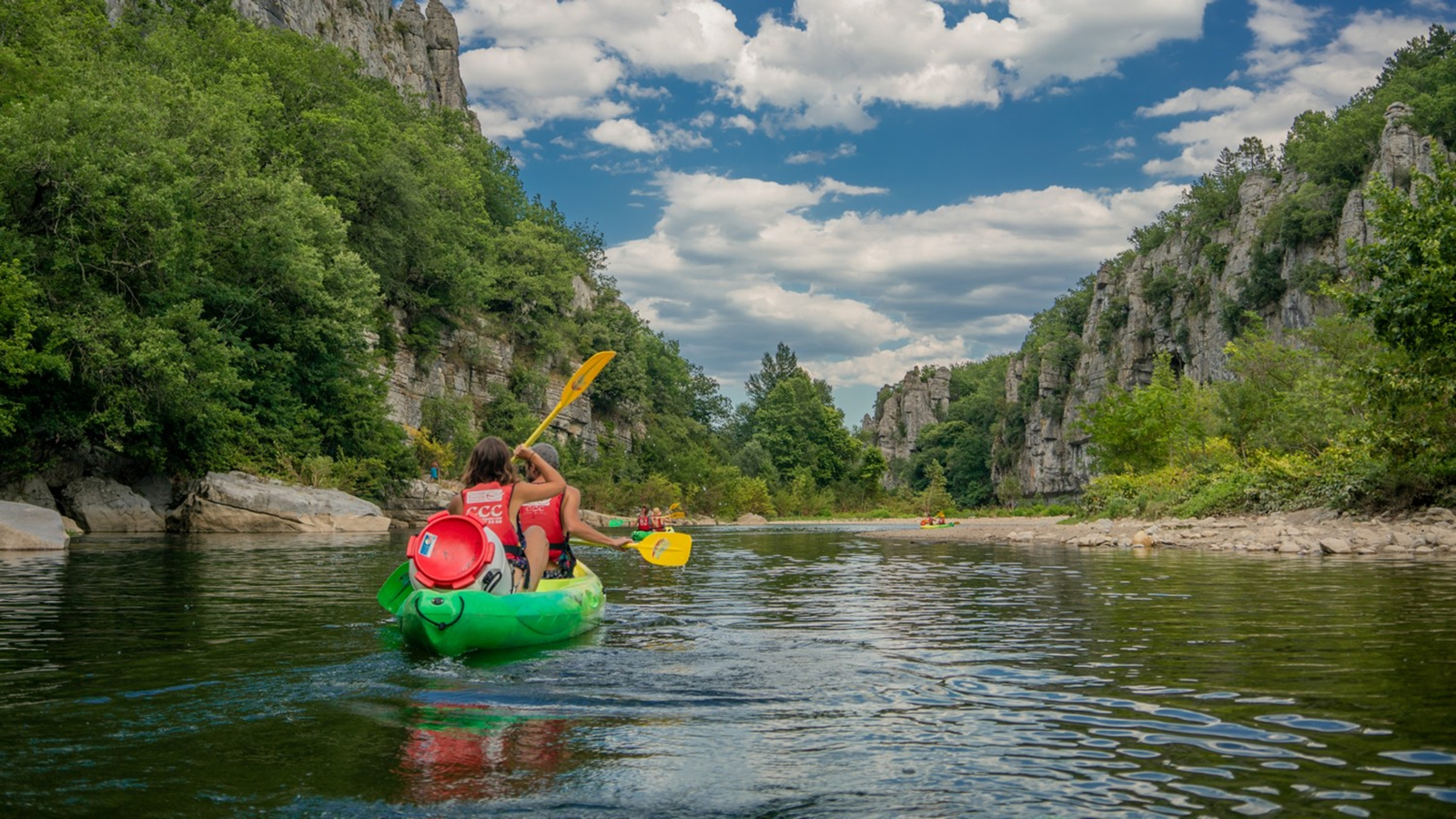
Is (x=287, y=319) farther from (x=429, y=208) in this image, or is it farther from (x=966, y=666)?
(x=966, y=666)

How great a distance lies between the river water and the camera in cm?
350

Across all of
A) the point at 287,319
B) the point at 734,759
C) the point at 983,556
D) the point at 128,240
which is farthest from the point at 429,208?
the point at 734,759

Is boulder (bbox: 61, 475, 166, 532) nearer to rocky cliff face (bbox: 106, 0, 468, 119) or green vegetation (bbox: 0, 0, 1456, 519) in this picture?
green vegetation (bbox: 0, 0, 1456, 519)

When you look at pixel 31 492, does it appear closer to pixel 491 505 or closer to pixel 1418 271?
pixel 491 505

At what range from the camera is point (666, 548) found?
38.5ft

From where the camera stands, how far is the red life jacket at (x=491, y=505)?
744cm

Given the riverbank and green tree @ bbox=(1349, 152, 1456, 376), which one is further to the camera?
the riverbank

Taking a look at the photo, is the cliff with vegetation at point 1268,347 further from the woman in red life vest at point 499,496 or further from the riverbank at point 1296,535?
the woman in red life vest at point 499,496

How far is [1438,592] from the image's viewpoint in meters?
9.54

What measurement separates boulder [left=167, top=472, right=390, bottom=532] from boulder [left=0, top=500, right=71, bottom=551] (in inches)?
265

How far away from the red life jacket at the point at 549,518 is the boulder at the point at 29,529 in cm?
1270

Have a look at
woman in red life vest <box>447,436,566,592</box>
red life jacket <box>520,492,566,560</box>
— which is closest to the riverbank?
red life jacket <box>520,492,566,560</box>

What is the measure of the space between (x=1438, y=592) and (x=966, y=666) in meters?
6.26

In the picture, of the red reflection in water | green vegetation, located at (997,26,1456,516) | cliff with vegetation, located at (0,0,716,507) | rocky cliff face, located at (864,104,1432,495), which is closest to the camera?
the red reflection in water
